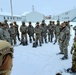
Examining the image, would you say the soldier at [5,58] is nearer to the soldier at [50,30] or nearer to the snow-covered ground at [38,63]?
the snow-covered ground at [38,63]

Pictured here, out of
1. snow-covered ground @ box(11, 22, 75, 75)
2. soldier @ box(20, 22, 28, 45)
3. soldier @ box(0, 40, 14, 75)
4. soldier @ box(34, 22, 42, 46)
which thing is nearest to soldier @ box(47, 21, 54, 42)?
soldier @ box(34, 22, 42, 46)

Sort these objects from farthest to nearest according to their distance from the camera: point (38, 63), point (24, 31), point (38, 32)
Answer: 1. point (24, 31)
2. point (38, 32)
3. point (38, 63)

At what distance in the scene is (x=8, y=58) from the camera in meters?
1.52

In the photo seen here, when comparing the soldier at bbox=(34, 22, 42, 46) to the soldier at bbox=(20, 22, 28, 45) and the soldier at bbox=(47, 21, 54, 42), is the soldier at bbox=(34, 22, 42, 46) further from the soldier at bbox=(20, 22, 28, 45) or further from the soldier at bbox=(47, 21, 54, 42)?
the soldier at bbox=(47, 21, 54, 42)

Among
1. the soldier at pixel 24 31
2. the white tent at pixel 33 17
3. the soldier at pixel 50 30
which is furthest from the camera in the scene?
the white tent at pixel 33 17

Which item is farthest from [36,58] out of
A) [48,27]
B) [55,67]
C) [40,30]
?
[48,27]

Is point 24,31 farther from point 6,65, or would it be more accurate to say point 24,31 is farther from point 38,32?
point 6,65

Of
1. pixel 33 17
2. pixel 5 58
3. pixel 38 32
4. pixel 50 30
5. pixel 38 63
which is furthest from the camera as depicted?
pixel 33 17

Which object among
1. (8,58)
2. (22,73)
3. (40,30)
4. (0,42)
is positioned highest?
(0,42)

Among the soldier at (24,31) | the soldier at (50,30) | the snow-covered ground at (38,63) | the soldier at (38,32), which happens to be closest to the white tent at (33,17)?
the soldier at (50,30)

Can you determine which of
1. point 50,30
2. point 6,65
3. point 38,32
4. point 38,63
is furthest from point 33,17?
point 6,65

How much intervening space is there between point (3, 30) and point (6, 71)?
942 centimetres

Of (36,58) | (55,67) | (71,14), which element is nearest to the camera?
(55,67)

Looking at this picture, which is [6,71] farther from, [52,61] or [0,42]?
[52,61]
